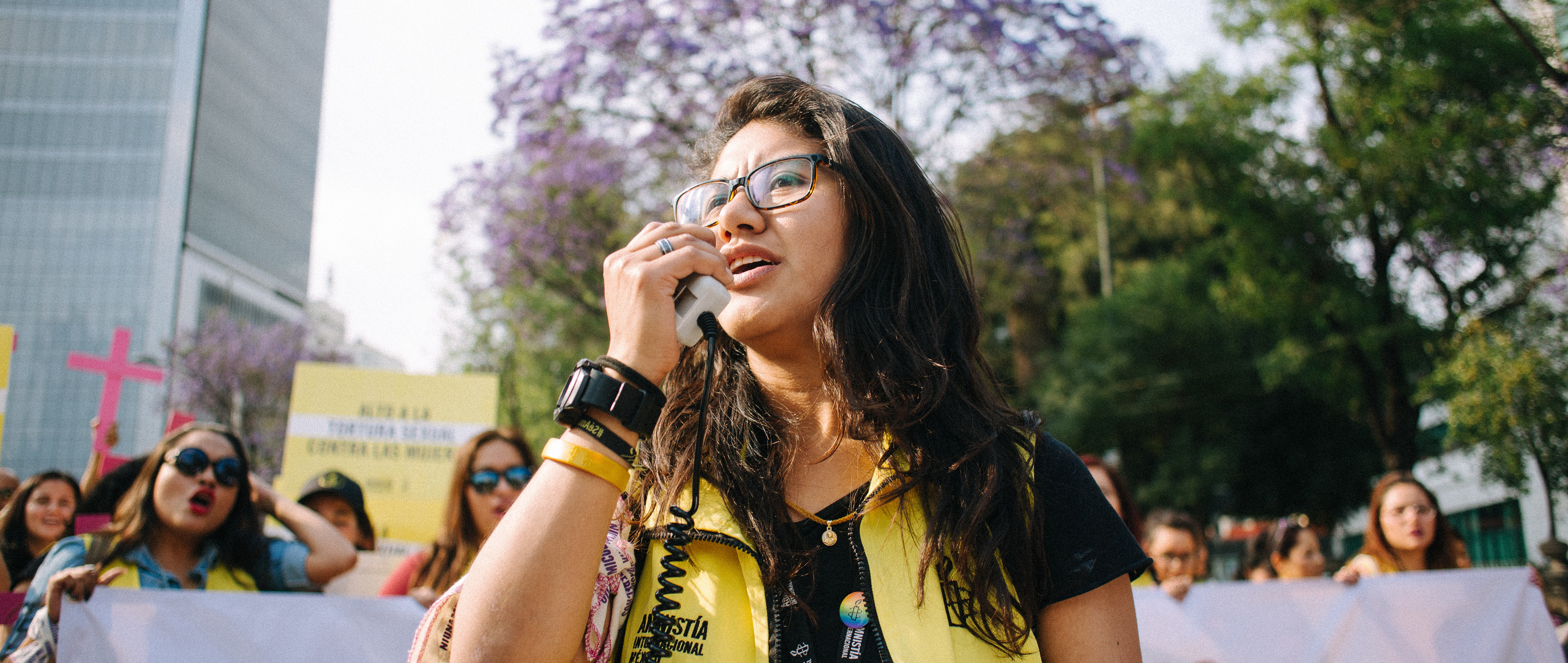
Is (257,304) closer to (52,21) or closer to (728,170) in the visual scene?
(52,21)

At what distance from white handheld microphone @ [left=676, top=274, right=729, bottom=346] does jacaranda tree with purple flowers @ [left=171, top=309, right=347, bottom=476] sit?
54.3 feet

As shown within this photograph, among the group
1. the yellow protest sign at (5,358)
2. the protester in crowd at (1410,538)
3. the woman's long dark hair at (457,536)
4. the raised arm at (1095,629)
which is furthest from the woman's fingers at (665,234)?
the yellow protest sign at (5,358)

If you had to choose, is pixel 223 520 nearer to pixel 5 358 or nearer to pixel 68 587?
pixel 68 587

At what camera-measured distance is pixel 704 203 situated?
1.68 m

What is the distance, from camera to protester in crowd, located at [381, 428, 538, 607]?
15.0ft

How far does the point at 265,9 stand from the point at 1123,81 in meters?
7.49

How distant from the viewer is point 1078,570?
4.71 feet

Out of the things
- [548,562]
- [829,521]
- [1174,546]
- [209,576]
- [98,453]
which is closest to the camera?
[548,562]

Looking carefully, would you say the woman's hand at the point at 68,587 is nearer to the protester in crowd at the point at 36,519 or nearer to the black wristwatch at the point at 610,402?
the protester in crowd at the point at 36,519

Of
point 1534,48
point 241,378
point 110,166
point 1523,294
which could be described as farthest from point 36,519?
point 1523,294

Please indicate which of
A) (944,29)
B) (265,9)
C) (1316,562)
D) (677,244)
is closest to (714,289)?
(677,244)

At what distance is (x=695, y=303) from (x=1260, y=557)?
6.04m

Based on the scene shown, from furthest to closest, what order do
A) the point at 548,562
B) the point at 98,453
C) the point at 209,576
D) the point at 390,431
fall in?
the point at 390,431 < the point at 98,453 < the point at 209,576 < the point at 548,562

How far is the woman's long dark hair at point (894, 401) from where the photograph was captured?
4.73 feet
